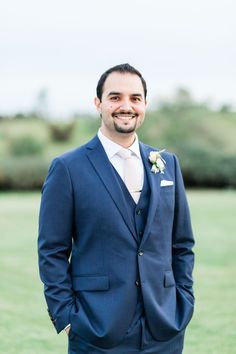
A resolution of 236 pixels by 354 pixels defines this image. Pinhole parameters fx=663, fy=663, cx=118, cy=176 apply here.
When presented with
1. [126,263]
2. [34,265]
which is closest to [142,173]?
[126,263]

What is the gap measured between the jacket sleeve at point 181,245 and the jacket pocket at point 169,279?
9cm

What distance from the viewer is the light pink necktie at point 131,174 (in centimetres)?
306

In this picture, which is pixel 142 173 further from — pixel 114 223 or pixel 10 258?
pixel 10 258

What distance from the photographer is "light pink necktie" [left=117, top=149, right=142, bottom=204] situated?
3057 mm

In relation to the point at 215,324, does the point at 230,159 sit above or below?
below

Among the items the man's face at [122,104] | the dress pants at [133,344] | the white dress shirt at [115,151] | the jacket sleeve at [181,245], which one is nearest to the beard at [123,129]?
the man's face at [122,104]

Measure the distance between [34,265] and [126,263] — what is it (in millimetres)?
6265

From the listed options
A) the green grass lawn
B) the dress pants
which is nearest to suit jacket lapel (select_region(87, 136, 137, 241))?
the dress pants

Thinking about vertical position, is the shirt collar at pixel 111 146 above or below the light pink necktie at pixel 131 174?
above

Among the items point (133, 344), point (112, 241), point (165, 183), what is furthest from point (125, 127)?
point (133, 344)

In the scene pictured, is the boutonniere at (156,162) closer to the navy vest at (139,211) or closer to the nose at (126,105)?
the navy vest at (139,211)

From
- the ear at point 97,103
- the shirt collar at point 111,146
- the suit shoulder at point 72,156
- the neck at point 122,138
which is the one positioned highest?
the ear at point 97,103

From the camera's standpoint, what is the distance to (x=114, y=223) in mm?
2936

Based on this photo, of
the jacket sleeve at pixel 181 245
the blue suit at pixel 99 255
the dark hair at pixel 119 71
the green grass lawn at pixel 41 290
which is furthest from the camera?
the green grass lawn at pixel 41 290
